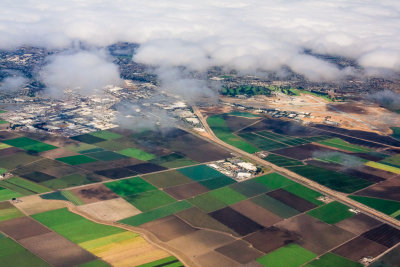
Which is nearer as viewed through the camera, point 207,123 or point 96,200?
point 96,200

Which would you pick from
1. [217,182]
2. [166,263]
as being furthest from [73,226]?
[217,182]

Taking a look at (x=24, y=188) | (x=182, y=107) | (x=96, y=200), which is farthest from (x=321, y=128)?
(x=24, y=188)

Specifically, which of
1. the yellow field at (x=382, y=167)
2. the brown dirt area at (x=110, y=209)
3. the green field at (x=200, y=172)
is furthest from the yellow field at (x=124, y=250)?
the yellow field at (x=382, y=167)

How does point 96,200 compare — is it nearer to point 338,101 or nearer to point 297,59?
point 338,101

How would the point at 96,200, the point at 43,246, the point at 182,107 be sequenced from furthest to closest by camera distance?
1. the point at 182,107
2. the point at 96,200
3. the point at 43,246

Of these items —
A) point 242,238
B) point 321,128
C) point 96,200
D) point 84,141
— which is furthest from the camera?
point 321,128

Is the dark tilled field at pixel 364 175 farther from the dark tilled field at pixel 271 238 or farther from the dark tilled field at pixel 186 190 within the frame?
the dark tilled field at pixel 186 190

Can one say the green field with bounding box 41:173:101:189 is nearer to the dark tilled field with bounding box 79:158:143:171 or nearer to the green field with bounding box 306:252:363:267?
the dark tilled field with bounding box 79:158:143:171
